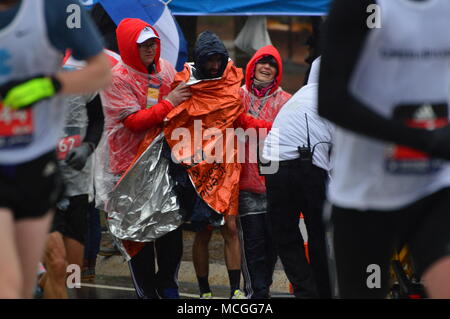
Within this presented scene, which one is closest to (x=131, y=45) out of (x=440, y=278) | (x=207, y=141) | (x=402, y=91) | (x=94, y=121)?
(x=207, y=141)

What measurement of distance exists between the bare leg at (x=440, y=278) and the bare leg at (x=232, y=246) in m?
3.64

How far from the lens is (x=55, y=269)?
18.8 feet

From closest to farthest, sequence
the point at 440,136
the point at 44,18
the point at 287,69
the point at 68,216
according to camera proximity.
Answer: the point at 440,136, the point at 44,18, the point at 68,216, the point at 287,69

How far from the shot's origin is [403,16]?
126 inches

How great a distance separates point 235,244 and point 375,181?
358 centimetres

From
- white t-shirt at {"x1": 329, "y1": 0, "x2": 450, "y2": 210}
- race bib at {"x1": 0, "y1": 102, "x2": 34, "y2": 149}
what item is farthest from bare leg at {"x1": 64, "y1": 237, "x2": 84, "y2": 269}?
white t-shirt at {"x1": 329, "y1": 0, "x2": 450, "y2": 210}

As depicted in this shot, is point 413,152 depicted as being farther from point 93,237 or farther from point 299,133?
point 93,237

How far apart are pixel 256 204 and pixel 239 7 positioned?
3074 millimetres

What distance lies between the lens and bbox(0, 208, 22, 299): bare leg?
3320 mm

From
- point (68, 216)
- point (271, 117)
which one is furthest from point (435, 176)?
point (271, 117)

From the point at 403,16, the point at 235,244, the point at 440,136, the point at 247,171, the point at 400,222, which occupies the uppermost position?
the point at 403,16

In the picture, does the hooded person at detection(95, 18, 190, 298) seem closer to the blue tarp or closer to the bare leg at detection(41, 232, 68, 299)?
the bare leg at detection(41, 232, 68, 299)

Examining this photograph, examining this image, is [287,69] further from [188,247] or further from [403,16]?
[403,16]

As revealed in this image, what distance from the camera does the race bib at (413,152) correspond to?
10.8 feet
